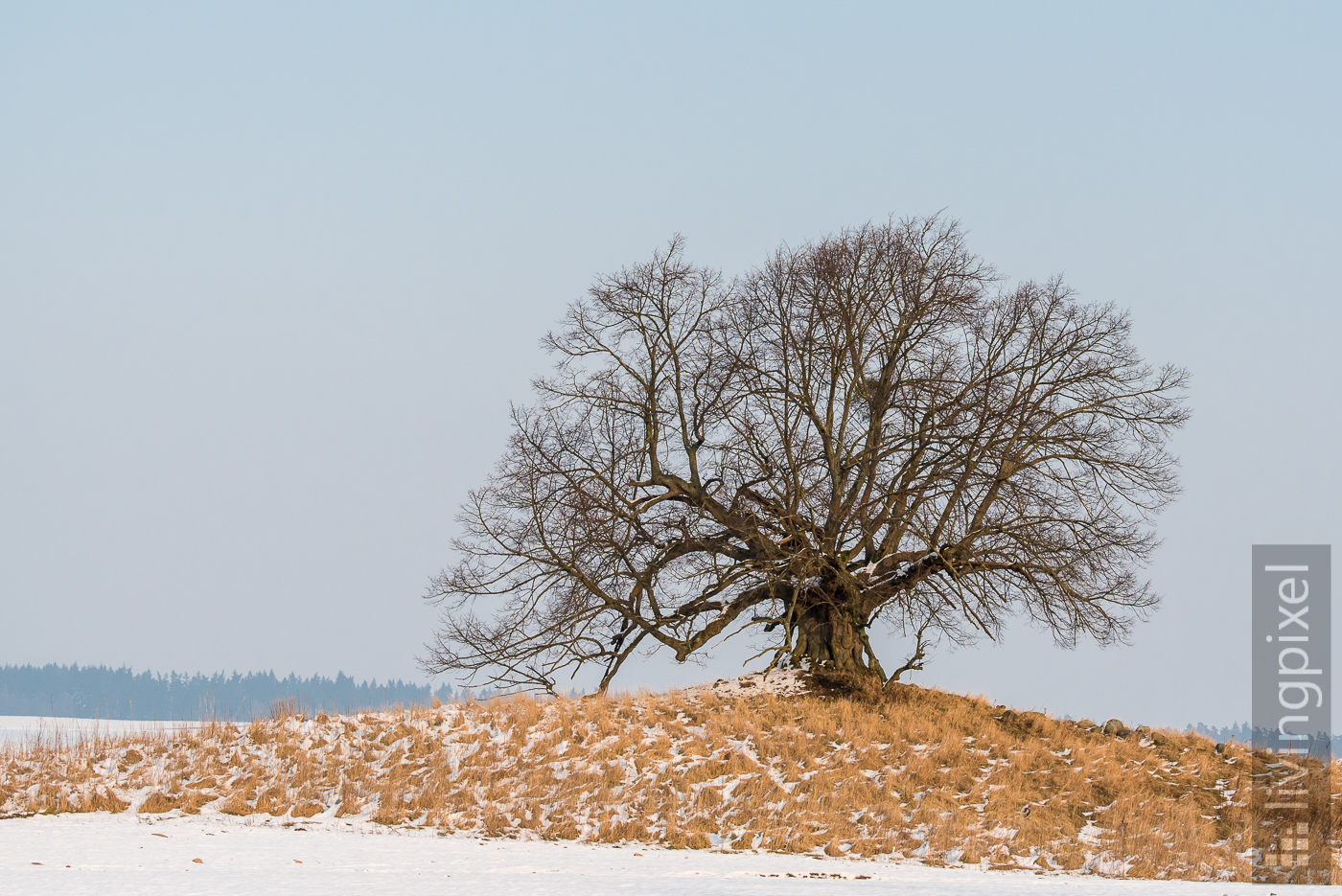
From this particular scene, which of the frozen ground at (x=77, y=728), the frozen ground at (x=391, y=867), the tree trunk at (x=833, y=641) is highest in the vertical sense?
the tree trunk at (x=833, y=641)

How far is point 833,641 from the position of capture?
20.6 metres

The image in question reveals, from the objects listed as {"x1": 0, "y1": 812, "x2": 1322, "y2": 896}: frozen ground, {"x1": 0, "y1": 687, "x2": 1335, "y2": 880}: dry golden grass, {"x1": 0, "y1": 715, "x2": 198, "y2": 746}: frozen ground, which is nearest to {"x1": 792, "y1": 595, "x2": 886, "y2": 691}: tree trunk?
{"x1": 0, "y1": 687, "x2": 1335, "y2": 880}: dry golden grass

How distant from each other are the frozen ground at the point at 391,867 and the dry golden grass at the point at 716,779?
0.72 metres

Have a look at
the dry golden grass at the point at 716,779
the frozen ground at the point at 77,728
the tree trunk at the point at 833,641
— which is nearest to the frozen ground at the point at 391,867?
the dry golden grass at the point at 716,779

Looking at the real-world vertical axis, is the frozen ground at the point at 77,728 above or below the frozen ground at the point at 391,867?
above

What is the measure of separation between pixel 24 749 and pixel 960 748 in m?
14.4

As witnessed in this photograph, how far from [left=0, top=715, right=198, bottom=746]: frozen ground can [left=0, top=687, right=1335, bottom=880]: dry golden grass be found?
357mm

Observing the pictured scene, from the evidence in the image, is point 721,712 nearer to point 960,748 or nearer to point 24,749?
point 960,748

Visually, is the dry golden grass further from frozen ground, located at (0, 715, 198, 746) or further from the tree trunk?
the tree trunk

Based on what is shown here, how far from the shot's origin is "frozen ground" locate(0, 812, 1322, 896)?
31.2ft

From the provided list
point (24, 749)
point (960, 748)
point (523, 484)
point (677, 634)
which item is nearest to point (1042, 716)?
point (960, 748)

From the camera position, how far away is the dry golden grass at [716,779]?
14484mm

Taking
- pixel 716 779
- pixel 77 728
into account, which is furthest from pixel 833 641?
pixel 77 728

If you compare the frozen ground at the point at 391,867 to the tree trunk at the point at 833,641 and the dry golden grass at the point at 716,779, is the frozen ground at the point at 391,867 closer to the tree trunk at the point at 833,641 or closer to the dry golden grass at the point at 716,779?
the dry golden grass at the point at 716,779
